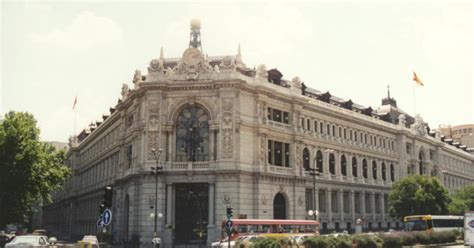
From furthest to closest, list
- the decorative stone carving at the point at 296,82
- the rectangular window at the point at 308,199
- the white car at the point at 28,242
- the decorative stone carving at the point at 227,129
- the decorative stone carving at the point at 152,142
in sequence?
1. the rectangular window at the point at 308,199
2. the decorative stone carving at the point at 296,82
3. the decorative stone carving at the point at 152,142
4. the decorative stone carving at the point at 227,129
5. the white car at the point at 28,242

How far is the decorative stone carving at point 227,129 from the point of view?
57287mm

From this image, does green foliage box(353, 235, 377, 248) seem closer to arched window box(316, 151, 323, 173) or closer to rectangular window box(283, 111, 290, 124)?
rectangular window box(283, 111, 290, 124)

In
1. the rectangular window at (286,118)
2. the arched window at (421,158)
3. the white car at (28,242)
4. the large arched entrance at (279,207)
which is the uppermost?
the rectangular window at (286,118)

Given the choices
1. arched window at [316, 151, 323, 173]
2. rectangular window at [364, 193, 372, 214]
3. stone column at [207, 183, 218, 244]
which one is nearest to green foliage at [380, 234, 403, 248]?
stone column at [207, 183, 218, 244]

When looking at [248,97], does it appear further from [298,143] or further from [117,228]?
[117,228]

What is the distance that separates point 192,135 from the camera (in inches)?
2343

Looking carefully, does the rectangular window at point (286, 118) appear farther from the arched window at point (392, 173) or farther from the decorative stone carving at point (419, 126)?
the decorative stone carving at point (419, 126)

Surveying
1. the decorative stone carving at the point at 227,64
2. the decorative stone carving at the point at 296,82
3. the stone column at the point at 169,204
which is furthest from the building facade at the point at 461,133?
the stone column at the point at 169,204

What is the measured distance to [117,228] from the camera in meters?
68.4

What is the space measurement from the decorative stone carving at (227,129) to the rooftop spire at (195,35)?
13093mm

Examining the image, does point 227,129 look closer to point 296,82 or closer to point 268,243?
point 296,82

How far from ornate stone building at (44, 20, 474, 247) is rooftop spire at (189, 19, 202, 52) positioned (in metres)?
0.14

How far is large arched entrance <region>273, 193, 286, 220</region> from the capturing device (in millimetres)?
62316

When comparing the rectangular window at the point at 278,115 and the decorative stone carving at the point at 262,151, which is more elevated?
the rectangular window at the point at 278,115
